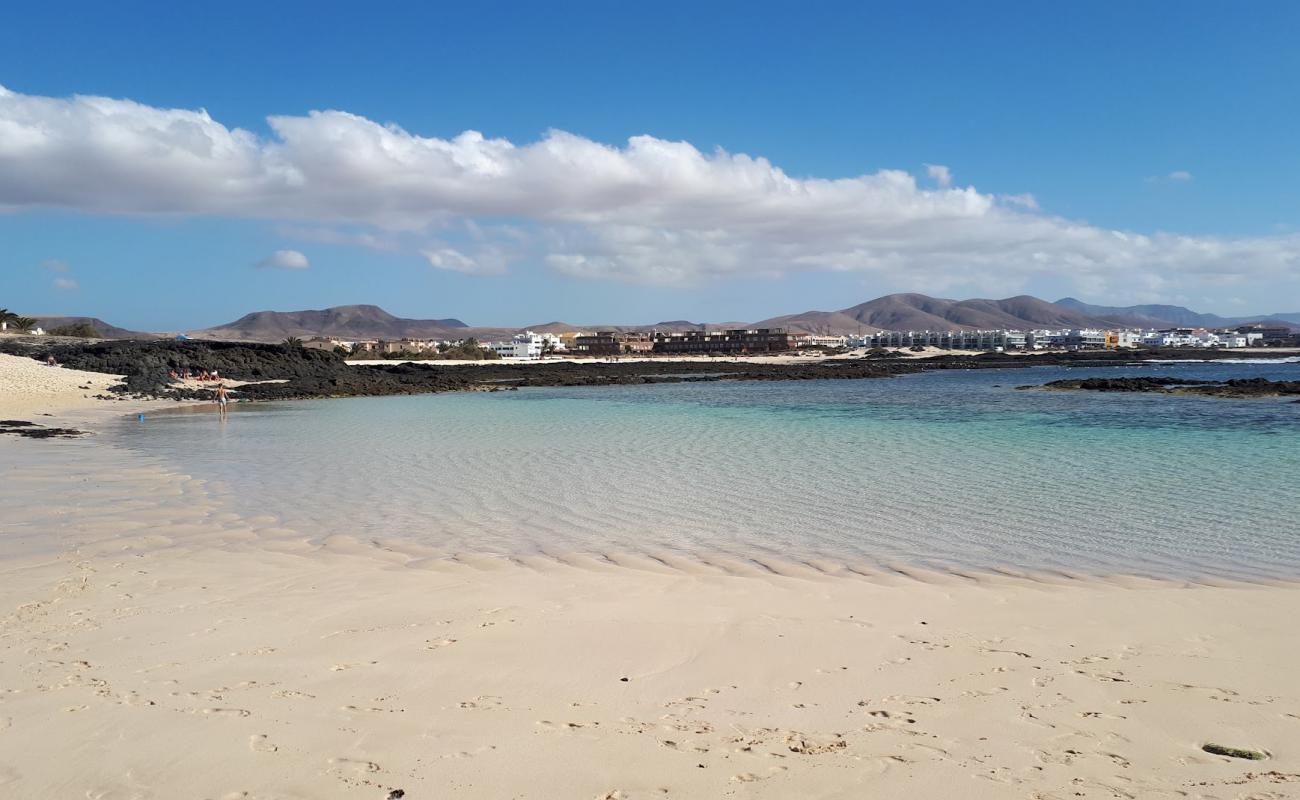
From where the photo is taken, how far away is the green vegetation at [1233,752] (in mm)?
3385

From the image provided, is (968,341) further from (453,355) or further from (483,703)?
(483,703)

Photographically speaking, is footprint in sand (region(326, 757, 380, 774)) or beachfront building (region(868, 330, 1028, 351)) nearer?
footprint in sand (region(326, 757, 380, 774))

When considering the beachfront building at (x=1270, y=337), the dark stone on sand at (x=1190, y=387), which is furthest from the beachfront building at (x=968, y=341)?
the dark stone on sand at (x=1190, y=387)

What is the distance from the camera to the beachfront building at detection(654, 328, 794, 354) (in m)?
116

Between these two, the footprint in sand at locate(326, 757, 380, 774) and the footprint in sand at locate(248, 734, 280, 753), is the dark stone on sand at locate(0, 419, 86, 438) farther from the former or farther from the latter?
the footprint in sand at locate(326, 757, 380, 774)

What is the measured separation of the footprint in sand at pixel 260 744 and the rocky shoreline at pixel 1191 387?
35571mm

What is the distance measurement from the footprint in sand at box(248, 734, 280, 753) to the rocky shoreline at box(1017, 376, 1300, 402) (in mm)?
35571

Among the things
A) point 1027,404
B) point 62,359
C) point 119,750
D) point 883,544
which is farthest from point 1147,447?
point 62,359

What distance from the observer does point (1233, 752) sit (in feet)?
11.2

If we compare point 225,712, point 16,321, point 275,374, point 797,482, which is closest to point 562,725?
point 225,712

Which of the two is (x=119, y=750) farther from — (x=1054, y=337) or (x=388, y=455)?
(x=1054, y=337)

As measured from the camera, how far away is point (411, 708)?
12.8 ft

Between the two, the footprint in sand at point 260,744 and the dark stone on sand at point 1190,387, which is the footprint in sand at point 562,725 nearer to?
the footprint in sand at point 260,744

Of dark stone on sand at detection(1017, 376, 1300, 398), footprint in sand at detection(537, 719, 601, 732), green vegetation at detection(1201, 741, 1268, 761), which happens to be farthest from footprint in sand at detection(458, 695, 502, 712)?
dark stone on sand at detection(1017, 376, 1300, 398)
